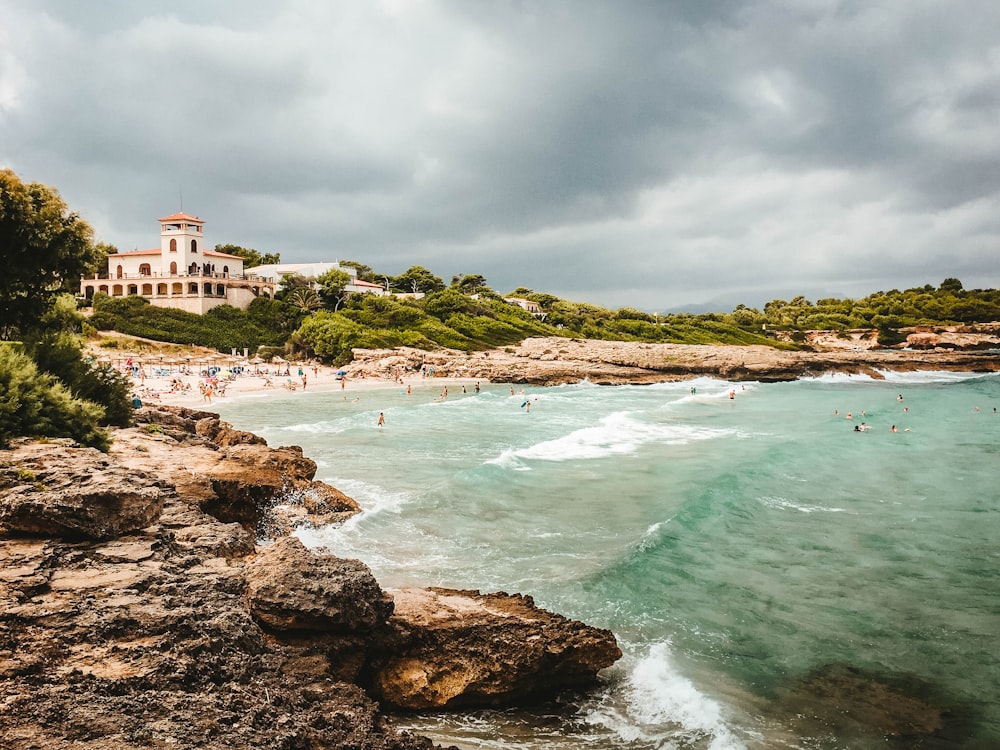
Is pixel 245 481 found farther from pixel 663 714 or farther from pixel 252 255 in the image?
pixel 252 255

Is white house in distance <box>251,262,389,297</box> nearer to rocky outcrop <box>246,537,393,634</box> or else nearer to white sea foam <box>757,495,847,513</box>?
white sea foam <box>757,495,847,513</box>

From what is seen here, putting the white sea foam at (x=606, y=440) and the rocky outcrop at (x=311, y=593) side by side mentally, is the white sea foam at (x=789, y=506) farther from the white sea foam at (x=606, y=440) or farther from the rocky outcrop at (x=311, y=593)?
the rocky outcrop at (x=311, y=593)

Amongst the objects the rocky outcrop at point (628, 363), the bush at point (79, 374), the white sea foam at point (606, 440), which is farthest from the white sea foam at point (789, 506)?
the rocky outcrop at point (628, 363)

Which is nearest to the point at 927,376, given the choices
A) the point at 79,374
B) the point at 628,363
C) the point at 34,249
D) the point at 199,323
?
the point at 628,363

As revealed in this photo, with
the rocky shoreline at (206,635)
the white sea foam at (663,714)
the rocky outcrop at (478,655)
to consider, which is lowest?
the white sea foam at (663,714)

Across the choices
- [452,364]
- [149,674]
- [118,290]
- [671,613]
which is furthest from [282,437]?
[118,290]

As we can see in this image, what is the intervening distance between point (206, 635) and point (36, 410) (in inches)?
309

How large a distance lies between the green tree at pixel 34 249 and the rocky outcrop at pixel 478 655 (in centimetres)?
1271

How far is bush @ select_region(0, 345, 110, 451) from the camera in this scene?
33.4ft

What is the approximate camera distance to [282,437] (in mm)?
29000

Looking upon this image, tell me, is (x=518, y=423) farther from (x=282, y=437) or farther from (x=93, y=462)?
(x=93, y=462)

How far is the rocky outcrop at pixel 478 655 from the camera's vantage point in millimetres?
7023

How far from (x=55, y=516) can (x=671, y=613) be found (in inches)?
354

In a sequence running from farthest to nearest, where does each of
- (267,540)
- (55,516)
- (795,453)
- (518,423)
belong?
(518,423), (795,453), (267,540), (55,516)
